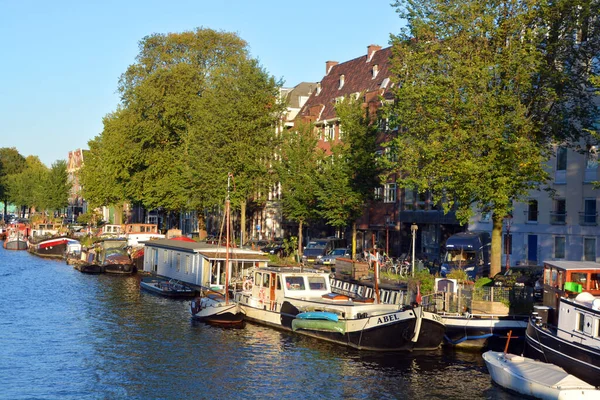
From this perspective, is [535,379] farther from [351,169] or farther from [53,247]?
[53,247]

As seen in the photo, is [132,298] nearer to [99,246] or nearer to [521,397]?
[99,246]

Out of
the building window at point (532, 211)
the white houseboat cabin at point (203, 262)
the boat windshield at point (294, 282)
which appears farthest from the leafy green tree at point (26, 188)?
the boat windshield at point (294, 282)

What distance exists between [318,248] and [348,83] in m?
26.7

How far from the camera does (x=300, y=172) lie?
74.8m

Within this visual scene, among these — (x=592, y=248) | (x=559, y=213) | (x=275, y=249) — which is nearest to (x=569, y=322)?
(x=592, y=248)

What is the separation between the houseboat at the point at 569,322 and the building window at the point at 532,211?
91.3ft

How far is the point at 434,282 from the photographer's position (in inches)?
1789

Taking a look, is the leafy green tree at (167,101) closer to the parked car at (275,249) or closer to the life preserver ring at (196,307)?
the parked car at (275,249)

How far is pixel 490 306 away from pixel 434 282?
5.55 meters

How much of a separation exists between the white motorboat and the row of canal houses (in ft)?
67.8

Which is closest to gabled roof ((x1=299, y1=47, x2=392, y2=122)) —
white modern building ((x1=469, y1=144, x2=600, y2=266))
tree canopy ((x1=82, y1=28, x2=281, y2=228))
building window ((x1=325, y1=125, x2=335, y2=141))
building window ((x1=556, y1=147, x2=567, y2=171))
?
building window ((x1=325, y1=125, x2=335, y2=141))

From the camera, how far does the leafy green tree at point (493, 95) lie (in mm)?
45406

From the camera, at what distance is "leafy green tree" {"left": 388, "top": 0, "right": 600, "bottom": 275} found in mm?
45406

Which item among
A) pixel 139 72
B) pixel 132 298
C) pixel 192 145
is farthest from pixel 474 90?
pixel 139 72
